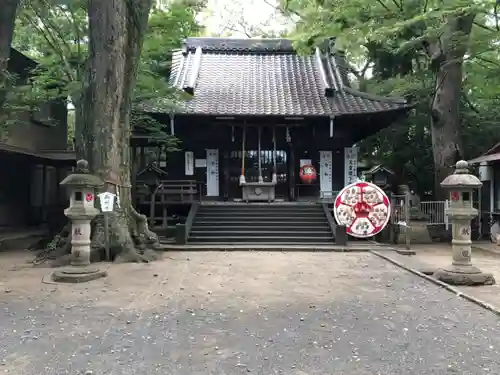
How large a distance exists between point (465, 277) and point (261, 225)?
24.8 feet

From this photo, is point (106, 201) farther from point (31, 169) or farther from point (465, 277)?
point (31, 169)

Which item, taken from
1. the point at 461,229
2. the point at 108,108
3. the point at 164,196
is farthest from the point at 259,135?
the point at 461,229

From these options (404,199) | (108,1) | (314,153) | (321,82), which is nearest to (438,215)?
(404,199)

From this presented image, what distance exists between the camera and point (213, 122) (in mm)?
17703

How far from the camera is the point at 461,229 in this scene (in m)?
7.86

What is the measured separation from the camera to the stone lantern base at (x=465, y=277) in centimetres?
752

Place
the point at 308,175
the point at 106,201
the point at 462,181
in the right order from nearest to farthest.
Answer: the point at 462,181, the point at 106,201, the point at 308,175

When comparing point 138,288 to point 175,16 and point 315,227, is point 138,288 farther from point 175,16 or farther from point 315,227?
point 175,16

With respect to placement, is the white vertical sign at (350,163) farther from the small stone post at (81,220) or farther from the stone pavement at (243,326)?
the small stone post at (81,220)

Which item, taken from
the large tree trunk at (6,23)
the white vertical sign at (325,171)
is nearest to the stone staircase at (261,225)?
the white vertical sign at (325,171)

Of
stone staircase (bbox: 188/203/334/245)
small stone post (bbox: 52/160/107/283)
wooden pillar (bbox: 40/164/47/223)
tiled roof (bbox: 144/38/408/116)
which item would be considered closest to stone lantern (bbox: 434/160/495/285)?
stone staircase (bbox: 188/203/334/245)

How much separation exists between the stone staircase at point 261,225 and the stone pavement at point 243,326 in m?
4.93

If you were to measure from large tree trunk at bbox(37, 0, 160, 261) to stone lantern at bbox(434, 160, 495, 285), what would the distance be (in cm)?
615

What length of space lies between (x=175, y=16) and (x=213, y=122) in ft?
14.8
